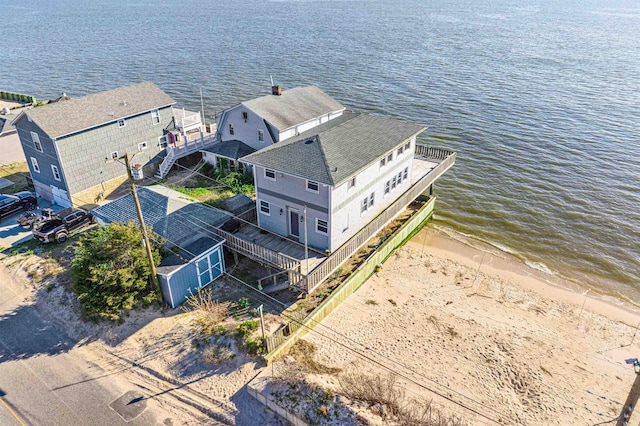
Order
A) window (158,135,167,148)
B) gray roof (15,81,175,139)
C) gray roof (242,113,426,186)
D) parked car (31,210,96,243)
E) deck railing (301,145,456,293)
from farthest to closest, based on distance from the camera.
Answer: window (158,135,167,148) → gray roof (15,81,175,139) → parked car (31,210,96,243) → gray roof (242,113,426,186) → deck railing (301,145,456,293)

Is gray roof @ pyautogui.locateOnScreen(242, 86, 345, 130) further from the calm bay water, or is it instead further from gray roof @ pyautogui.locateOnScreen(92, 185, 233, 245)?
the calm bay water

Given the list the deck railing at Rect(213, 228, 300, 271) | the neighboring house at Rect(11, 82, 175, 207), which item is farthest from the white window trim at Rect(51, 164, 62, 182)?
the deck railing at Rect(213, 228, 300, 271)

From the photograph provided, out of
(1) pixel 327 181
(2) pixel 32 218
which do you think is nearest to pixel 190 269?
(1) pixel 327 181

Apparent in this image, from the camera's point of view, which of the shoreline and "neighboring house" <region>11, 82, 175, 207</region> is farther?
"neighboring house" <region>11, 82, 175, 207</region>

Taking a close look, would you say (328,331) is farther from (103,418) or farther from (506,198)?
(506,198)

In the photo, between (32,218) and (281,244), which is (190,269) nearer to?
(281,244)

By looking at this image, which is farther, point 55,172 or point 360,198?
point 55,172
